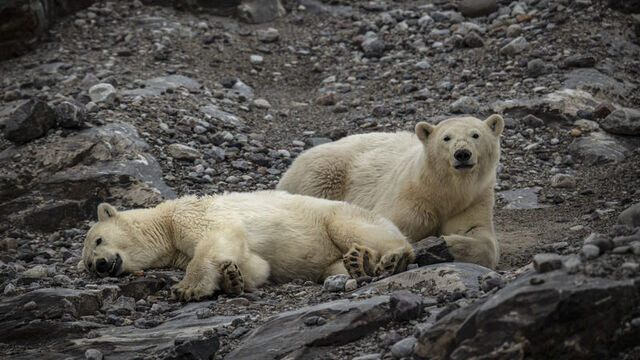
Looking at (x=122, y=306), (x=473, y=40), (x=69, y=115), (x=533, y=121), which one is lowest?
(x=533, y=121)

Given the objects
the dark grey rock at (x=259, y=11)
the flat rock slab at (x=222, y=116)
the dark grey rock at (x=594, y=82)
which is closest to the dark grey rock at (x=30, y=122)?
the flat rock slab at (x=222, y=116)

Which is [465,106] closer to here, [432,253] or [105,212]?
[432,253]

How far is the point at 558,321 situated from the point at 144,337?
233cm

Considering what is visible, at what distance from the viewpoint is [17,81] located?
31.3 ft

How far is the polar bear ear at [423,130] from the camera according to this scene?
6.21 meters

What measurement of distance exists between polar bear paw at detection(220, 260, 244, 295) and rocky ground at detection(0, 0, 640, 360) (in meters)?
0.09

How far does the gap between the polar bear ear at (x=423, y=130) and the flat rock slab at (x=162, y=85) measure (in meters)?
3.64

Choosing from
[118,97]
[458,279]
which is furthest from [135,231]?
[118,97]

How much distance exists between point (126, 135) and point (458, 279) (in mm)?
4386

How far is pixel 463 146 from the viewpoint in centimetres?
586

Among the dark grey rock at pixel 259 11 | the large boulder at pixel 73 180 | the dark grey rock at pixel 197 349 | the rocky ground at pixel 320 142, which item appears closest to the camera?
the rocky ground at pixel 320 142

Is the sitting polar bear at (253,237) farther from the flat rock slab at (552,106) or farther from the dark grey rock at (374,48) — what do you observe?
the dark grey rock at (374,48)

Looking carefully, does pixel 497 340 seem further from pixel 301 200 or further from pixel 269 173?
pixel 269 173

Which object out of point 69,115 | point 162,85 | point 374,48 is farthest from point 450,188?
point 374,48
